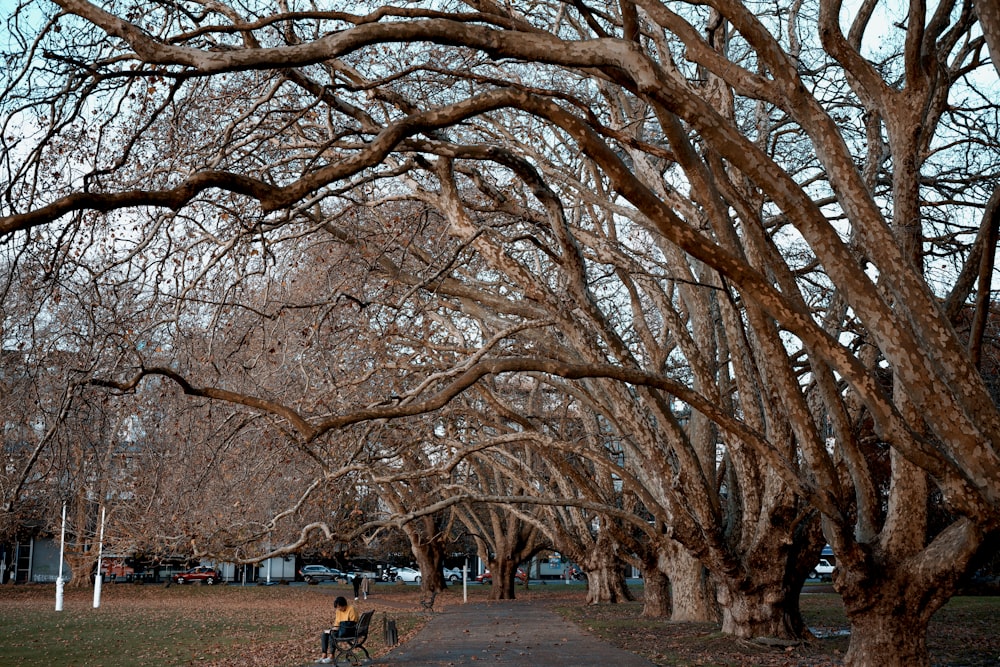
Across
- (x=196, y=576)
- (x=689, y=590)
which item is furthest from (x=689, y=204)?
(x=196, y=576)

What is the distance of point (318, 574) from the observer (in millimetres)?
65500

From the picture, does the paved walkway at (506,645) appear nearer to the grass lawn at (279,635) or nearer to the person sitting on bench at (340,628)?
the grass lawn at (279,635)

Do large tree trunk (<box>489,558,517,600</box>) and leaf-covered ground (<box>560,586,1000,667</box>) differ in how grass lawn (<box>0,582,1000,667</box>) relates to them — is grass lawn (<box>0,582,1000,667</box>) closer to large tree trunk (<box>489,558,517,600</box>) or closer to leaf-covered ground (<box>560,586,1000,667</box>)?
leaf-covered ground (<box>560,586,1000,667</box>)

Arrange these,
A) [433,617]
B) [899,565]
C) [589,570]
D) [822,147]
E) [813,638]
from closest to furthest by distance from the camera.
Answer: [822,147] < [899,565] < [813,638] < [433,617] < [589,570]

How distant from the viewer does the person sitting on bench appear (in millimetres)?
13469

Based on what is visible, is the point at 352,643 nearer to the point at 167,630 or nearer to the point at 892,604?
the point at 892,604

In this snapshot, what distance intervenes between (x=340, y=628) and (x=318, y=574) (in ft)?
178

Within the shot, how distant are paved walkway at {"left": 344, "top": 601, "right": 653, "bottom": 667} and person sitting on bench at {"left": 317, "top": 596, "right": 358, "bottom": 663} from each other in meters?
0.61

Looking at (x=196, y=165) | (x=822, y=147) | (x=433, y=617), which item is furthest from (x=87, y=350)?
(x=433, y=617)

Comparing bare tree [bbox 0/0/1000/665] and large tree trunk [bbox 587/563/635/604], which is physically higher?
bare tree [bbox 0/0/1000/665]

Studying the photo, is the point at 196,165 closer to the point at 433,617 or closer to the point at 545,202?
the point at 545,202

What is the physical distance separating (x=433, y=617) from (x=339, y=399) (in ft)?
31.3

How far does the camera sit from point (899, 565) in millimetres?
9969

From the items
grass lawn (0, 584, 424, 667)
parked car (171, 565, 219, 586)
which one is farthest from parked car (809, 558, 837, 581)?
parked car (171, 565, 219, 586)
